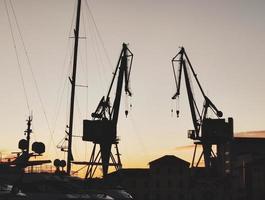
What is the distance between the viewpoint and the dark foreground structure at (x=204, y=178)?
105188mm

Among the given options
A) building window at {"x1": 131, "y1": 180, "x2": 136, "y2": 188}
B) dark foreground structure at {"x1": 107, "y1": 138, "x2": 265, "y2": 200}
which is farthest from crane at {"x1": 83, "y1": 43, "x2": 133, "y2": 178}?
building window at {"x1": 131, "y1": 180, "x2": 136, "y2": 188}

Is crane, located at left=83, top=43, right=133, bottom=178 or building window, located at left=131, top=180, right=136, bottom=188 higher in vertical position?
crane, located at left=83, top=43, right=133, bottom=178

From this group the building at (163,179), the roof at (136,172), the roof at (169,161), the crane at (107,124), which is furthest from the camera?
the roof at (169,161)

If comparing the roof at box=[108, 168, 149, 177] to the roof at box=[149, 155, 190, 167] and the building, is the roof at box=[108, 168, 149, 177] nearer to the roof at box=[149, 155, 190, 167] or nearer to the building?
the building

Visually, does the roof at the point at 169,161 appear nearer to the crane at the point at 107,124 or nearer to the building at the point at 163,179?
the building at the point at 163,179

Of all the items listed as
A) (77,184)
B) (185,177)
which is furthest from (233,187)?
(77,184)

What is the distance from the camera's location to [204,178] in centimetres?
10844

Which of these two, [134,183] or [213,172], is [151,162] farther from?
[213,172]

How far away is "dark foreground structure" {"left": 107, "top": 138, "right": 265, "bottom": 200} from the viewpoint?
105 metres

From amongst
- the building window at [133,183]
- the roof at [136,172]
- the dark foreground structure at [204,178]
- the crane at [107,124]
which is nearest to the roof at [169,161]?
the dark foreground structure at [204,178]

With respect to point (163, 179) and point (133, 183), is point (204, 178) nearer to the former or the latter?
point (163, 179)

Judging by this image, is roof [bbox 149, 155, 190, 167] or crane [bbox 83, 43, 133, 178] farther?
roof [bbox 149, 155, 190, 167]

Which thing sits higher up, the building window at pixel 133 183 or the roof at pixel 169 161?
the roof at pixel 169 161

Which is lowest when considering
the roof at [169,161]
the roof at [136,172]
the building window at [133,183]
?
the building window at [133,183]
